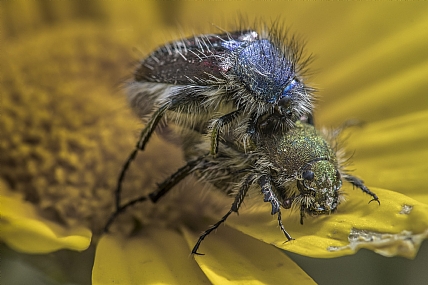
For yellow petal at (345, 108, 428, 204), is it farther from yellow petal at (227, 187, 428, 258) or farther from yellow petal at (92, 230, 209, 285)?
yellow petal at (92, 230, 209, 285)

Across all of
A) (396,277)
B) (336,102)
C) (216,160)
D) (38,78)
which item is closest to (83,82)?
(38,78)

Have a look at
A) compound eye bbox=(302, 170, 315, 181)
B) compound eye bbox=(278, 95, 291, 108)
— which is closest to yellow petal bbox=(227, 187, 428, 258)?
compound eye bbox=(302, 170, 315, 181)

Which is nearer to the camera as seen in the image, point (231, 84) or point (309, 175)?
point (309, 175)

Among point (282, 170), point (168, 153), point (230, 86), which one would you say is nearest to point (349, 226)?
point (282, 170)

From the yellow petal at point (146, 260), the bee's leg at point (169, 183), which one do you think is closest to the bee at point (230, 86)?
the bee's leg at point (169, 183)

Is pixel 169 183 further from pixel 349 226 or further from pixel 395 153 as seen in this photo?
pixel 395 153

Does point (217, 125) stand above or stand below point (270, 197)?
above
